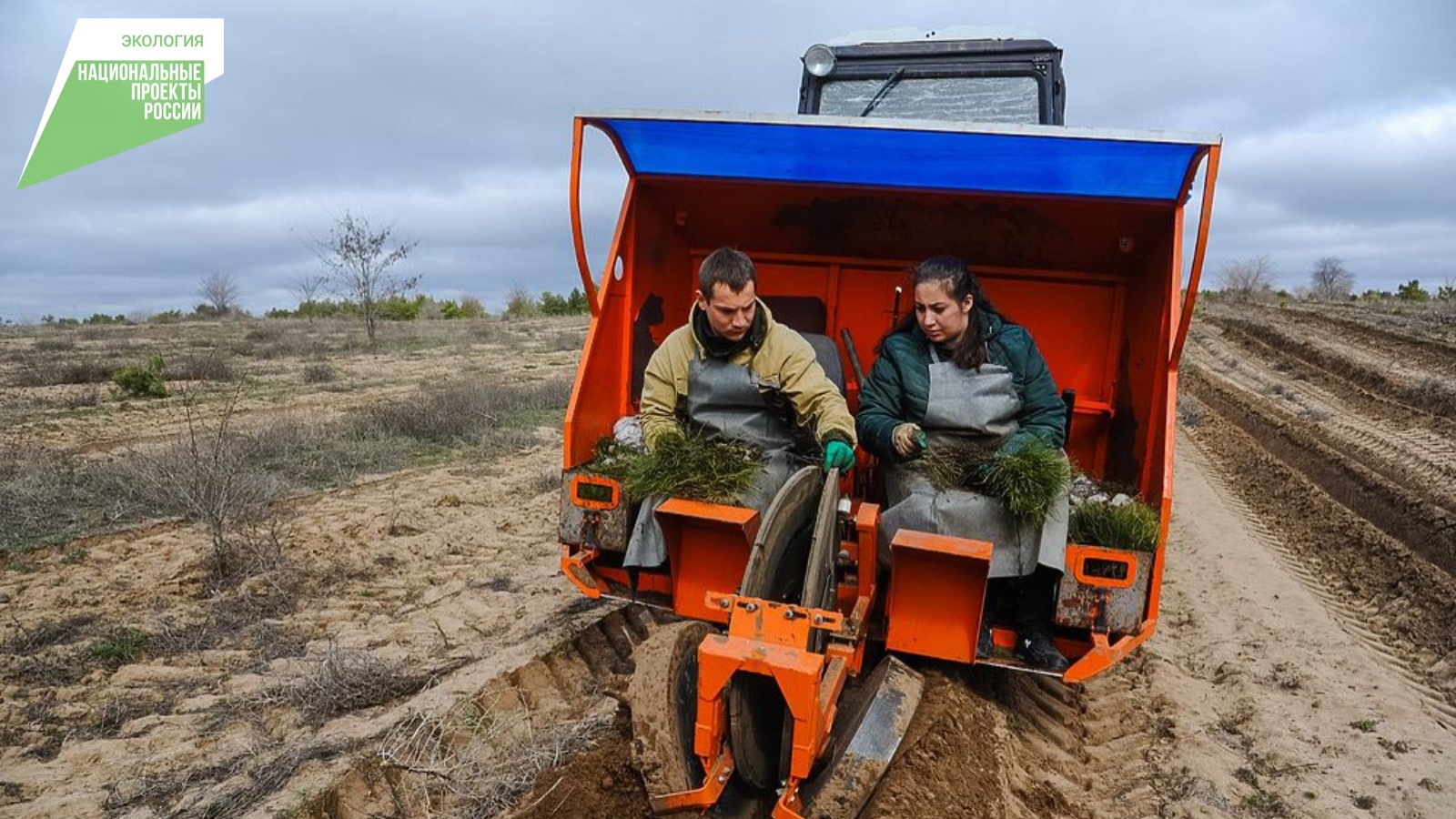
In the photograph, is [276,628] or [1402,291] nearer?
[276,628]

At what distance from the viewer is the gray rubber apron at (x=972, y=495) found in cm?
336

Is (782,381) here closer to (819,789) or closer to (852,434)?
(852,434)

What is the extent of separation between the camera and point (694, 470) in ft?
11.5

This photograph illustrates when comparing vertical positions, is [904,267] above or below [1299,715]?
above

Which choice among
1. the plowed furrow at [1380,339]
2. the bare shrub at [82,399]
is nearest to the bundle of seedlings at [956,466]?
the bare shrub at [82,399]

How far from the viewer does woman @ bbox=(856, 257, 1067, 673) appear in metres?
3.40

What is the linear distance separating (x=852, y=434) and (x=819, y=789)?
1.38 metres

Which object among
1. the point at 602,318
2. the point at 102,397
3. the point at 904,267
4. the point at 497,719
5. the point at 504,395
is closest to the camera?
the point at 497,719

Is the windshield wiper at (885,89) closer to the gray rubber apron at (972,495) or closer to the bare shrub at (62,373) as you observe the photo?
the gray rubber apron at (972,495)

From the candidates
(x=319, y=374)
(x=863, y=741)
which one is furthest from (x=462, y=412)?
(x=863, y=741)

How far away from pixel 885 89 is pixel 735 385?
3.31 m

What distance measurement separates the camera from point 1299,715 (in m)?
4.14

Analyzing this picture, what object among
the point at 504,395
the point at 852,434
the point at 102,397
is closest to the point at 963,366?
the point at 852,434

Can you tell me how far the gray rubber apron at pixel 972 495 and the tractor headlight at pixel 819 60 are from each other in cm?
309
